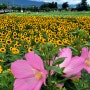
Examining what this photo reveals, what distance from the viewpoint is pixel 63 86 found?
1.12 metres

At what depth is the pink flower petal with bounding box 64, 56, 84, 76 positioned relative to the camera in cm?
105

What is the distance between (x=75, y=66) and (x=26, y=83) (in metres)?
0.14

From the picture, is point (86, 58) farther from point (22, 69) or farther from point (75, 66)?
point (22, 69)

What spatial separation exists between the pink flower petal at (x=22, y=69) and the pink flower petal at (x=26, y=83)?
0.04 ft

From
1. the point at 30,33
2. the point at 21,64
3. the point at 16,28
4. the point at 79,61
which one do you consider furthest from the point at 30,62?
the point at 16,28

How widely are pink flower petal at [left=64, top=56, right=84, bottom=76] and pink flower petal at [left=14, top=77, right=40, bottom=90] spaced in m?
0.10

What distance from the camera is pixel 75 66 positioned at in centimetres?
106

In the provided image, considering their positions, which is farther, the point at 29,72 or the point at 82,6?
the point at 82,6

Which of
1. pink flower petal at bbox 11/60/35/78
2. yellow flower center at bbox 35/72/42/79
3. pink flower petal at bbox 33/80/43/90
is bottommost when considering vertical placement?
pink flower petal at bbox 33/80/43/90

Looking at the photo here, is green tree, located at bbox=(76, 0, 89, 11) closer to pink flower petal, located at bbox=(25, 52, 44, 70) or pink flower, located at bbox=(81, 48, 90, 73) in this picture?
pink flower, located at bbox=(81, 48, 90, 73)

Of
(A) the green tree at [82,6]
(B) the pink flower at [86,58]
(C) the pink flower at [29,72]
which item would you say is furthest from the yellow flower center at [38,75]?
(A) the green tree at [82,6]

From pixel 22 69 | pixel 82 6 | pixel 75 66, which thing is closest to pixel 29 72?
pixel 22 69

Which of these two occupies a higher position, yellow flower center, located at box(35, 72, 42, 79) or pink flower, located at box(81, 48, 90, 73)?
pink flower, located at box(81, 48, 90, 73)

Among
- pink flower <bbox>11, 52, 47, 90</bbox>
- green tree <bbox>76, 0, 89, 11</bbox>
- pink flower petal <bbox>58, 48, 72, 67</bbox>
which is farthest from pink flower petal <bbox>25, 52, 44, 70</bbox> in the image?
green tree <bbox>76, 0, 89, 11</bbox>
